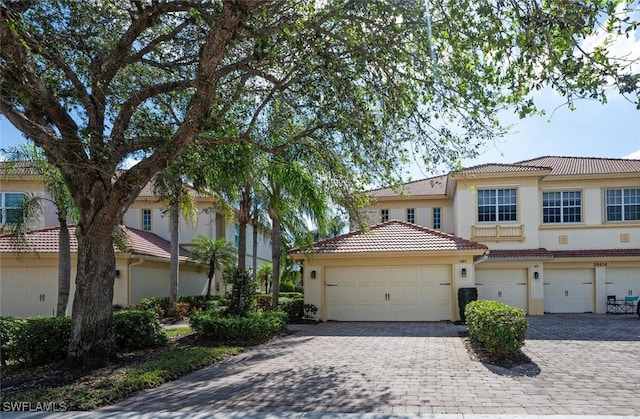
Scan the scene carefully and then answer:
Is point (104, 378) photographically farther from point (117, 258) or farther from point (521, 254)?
point (521, 254)

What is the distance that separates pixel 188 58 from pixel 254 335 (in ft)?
23.5

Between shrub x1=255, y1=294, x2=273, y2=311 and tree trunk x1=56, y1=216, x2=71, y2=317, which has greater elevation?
tree trunk x1=56, y1=216, x2=71, y2=317

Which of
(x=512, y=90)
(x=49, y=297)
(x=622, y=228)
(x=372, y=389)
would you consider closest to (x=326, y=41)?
(x=512, y=90)

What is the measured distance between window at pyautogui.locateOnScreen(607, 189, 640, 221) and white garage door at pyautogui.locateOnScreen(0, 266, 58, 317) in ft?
80.4

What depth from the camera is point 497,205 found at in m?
22.2

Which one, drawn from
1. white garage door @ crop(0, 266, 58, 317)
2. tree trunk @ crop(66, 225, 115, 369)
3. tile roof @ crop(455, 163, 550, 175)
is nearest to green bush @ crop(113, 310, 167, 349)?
tree trunk @ crop(66, 225, 115, 369)

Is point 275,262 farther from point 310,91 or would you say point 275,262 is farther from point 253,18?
point 253,18

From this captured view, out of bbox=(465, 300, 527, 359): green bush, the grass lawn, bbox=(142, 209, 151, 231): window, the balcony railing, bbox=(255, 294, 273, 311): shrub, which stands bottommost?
bbox=(255, 294, 273, 311): shrub

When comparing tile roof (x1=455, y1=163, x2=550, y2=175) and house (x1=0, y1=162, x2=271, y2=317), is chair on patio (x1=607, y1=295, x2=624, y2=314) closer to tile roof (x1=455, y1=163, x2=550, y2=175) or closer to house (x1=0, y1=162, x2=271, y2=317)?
tile roof (x1=455, y1=163, x2=550, y2=175)

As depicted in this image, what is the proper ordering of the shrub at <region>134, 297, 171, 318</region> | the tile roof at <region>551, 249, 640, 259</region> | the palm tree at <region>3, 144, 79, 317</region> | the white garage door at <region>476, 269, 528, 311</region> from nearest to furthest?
the palm tree at <region>3, 144, 79, 317</region> < the shrub at <region>134, 297, 171, 318</region> < the white garage door at <region>476, 269, 528, 311</region> < the tile roof at <region>551, 249, 640, 259</region>

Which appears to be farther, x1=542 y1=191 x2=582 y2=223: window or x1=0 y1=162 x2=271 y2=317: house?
x1=542 y1=191 x2=582 y2=223: window

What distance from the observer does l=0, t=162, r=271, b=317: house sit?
20281 mm

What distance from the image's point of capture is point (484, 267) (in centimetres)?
2125

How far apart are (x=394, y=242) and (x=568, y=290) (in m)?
9.19
